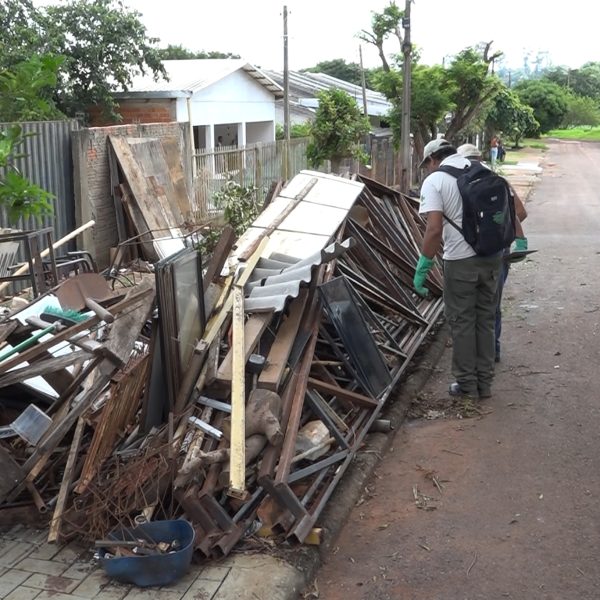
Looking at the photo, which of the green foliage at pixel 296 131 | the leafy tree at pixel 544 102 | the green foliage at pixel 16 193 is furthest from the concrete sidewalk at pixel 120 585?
the leafy tree at pixel 544 102

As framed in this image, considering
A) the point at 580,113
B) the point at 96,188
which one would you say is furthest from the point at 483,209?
the point at 580,113

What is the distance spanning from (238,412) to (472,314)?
8.55 feet

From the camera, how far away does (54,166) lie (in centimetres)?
1073

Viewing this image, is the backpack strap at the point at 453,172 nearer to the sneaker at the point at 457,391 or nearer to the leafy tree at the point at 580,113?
the sneaker at the point at 457,391

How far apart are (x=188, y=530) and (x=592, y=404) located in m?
3.67

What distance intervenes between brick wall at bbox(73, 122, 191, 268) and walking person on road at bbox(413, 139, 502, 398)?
20.3 ft

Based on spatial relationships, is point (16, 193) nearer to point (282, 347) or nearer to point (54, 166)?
point (282, 347)

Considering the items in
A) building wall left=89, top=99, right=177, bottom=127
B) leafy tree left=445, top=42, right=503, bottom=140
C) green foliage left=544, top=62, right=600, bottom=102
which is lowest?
building wall left=89, top=99, right=177, bottom=127

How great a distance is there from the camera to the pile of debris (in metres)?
3.96

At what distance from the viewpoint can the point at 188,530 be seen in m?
3.68

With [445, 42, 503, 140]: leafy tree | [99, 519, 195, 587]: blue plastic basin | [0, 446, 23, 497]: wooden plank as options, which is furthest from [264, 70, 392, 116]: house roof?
[99, 519, 195, 587]: blue plastic basin

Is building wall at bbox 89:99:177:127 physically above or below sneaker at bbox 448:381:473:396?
above

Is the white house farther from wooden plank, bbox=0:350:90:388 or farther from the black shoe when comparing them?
wooden plank, bbox=0:350:90:388

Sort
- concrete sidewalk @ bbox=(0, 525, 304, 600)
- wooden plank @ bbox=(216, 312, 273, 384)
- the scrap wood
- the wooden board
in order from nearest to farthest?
1. concrete sidewalk @ bbox=(0, 525, 304, 600)
2. the scrap wood
3. wooden plank @ bbox=(216, 312, 273, 384)
4. the wooden board
